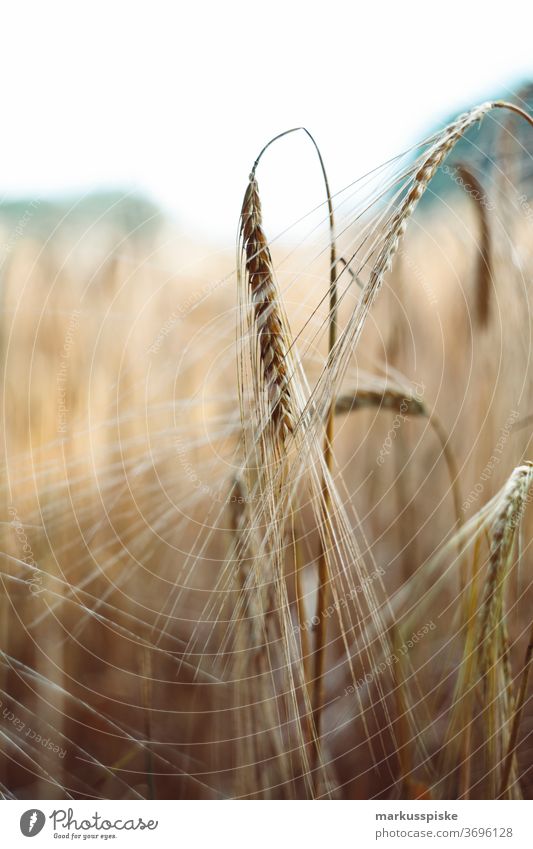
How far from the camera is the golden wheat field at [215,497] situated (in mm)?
638

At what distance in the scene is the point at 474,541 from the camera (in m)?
0.60

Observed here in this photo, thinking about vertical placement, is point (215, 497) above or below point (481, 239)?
below

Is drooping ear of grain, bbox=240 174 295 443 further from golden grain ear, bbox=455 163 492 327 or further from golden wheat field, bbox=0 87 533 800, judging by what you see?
golden grain ear, bbox=455 163 492 327

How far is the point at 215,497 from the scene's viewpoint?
67 cm

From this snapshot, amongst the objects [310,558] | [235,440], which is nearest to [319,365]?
[235,440]

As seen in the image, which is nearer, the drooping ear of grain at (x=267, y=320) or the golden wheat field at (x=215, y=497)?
the drooping ear of grain at (x=267, y=320)

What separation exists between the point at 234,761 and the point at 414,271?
2.07ft

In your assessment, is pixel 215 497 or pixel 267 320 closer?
pixel 267 320

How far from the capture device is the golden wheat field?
64 cm

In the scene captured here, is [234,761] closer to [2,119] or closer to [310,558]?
[310,558]
